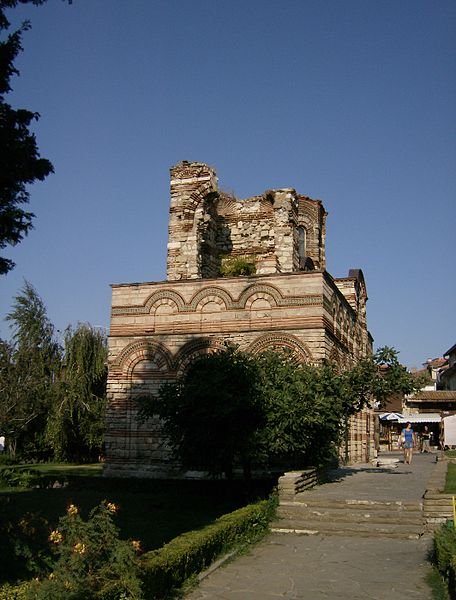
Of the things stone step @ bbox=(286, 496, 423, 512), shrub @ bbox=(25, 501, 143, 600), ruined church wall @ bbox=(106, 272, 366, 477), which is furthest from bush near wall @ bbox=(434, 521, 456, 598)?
ruined church wall @ bbox=(106, 272, 366, 477)

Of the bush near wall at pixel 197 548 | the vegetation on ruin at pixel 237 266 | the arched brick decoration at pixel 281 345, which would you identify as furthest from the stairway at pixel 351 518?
the vegetation on ruin at pixel 237 266

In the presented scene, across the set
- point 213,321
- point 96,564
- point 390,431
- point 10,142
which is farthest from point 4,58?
point 390,431

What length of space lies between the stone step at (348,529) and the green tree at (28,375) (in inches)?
668

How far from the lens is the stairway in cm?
1021

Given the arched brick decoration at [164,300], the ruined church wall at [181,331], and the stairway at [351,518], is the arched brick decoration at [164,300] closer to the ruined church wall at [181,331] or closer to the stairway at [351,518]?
the ruined church wall at [181,331]

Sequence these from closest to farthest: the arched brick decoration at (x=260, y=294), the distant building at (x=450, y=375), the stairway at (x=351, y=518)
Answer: the stairway at (x=351, y=518), the arched brick decoration at (x=260, y=294), the distant building at (x=450, y=375)

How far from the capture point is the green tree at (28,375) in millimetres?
25953

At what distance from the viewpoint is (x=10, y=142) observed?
724 cm

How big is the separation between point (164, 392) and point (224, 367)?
1368 mm

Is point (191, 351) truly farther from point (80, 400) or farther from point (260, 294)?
point (80, 400)

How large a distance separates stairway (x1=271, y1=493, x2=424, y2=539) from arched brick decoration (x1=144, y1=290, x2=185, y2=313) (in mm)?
8795

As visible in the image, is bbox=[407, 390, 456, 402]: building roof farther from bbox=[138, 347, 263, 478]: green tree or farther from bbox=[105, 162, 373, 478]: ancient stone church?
bbox=[138, 347, 263, 478]: green tree

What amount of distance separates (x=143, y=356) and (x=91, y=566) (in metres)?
13.7

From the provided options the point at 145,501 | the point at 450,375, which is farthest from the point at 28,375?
the point at 450,375
